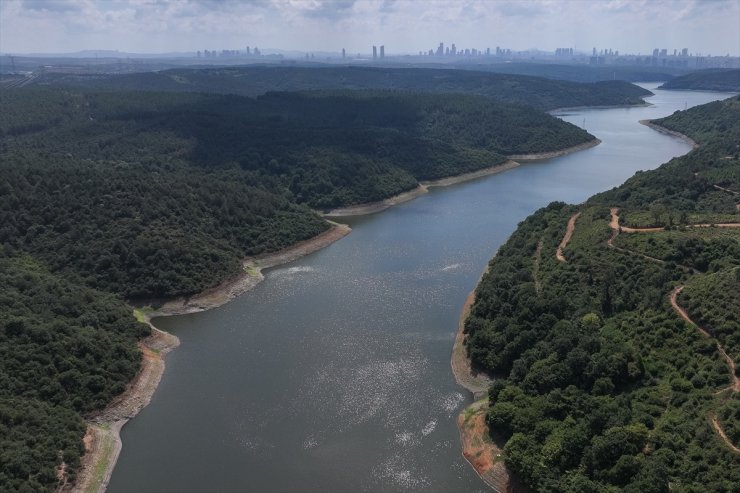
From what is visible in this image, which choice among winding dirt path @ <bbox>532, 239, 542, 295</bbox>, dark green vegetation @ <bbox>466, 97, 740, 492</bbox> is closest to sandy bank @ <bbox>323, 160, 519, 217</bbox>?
dark green vegetation @ <bbox>466, 97, 740, 492</bbox>

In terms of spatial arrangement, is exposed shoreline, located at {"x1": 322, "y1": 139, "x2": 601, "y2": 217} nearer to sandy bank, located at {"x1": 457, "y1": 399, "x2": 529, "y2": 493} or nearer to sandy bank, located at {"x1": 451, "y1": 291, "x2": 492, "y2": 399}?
sandy bank, located at {"x1": 451, "y1": 291, "x2": 492, "y2": 399}

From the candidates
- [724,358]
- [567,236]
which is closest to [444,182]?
[567,236]

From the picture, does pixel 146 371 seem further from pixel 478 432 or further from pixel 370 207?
pixel 370 207

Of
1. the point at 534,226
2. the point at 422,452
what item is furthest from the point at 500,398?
the point at 534,226

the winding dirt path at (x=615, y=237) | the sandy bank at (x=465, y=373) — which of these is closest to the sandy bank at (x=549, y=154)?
the winding dirt path at (x=615, y=237)

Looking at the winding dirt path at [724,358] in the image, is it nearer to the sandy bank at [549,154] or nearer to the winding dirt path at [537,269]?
the winding dirt path at [537,269]

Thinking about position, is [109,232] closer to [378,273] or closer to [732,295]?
[378,273]
